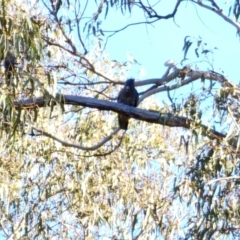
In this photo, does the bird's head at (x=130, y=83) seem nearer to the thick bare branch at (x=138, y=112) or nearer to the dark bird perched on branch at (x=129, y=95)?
the dark bird perched on branch at (x=129, y=95)

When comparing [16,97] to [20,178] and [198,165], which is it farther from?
[20,178]

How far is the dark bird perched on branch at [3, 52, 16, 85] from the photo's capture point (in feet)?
14.3

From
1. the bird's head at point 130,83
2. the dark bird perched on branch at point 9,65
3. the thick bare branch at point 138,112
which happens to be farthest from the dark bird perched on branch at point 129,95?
the dark bird perched on branch at point 9,65

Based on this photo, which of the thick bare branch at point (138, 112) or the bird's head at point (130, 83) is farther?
the bird's head at point (130, 83)

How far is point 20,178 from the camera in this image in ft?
23.6

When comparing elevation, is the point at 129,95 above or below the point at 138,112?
above

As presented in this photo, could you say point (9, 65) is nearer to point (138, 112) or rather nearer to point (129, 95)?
point (138, 112)

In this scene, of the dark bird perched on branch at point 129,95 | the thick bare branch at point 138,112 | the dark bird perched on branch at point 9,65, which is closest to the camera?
the dark bird perched on branch at point 9,65

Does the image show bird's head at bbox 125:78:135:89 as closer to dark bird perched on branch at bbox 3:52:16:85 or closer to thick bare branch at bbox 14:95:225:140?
thick bare branch at bbox 14:95:225:140

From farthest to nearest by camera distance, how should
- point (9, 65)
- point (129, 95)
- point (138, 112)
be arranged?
point (129, 95) < point (138, 112) < point (9, 65)

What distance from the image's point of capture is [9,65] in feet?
14.7

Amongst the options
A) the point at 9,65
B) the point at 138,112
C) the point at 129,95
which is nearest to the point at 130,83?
the point at 129,95

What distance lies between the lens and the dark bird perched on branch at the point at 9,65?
435cm

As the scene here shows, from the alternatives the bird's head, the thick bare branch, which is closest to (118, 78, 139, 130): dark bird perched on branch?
the bird's head
